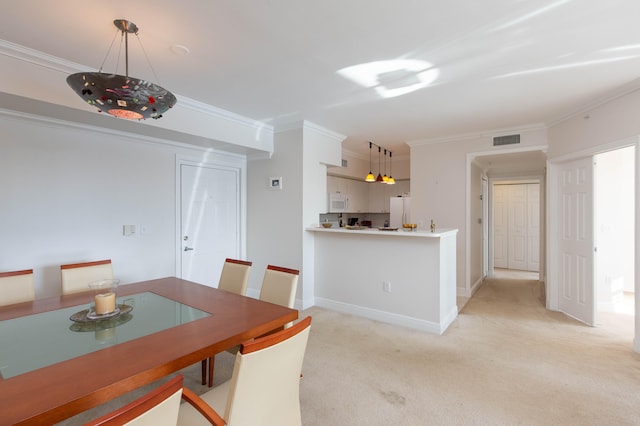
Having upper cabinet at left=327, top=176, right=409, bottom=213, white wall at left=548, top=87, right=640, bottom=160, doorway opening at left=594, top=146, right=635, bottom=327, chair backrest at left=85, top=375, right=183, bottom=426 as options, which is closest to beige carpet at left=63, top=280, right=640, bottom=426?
doorway opening at left=594, top=146, right=635, bottom=327

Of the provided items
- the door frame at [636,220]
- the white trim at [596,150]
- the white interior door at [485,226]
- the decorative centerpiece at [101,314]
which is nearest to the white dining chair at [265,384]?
the decorative centerpiece at [101,314]

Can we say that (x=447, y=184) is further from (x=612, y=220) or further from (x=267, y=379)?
(x=267, y=379)

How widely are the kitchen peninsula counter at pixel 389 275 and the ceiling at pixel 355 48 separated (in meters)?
1.62

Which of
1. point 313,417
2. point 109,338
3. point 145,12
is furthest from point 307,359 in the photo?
point 145,12

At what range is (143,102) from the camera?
5.72 ft

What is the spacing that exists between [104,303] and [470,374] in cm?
278

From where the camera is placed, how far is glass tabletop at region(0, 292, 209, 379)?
1328mm

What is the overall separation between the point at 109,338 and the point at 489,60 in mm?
3287

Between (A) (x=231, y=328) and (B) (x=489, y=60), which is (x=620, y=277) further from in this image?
(A) (x=231, y=328)

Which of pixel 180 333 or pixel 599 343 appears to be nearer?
pixel 180 333

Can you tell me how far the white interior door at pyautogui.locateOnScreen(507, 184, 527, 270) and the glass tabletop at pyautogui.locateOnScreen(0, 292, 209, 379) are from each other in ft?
25.0

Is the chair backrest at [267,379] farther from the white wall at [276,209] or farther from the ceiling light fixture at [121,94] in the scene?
the white wall at [276,209]

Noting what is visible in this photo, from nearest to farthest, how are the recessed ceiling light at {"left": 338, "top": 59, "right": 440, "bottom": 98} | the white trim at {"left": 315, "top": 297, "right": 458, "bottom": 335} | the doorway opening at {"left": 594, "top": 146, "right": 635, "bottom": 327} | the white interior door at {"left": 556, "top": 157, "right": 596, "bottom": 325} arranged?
the recessed ceiling light at {"left": 338, "top": 59, "right": 440, "bottom": 98} < the white trim at {"left": 315, "top": 297, "right": 458, "bottom": 335} < the white interior door at {"left": 556, "top": 157, "right": 596, "bottom": 325} < the doorway opening at {"left": 594, "top": 146, "right": 635, "bottom": 327}

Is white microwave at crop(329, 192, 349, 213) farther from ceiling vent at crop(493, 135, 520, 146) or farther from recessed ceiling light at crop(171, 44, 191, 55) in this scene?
recessed ceiling light at crop(171, 44, 191, 55)
